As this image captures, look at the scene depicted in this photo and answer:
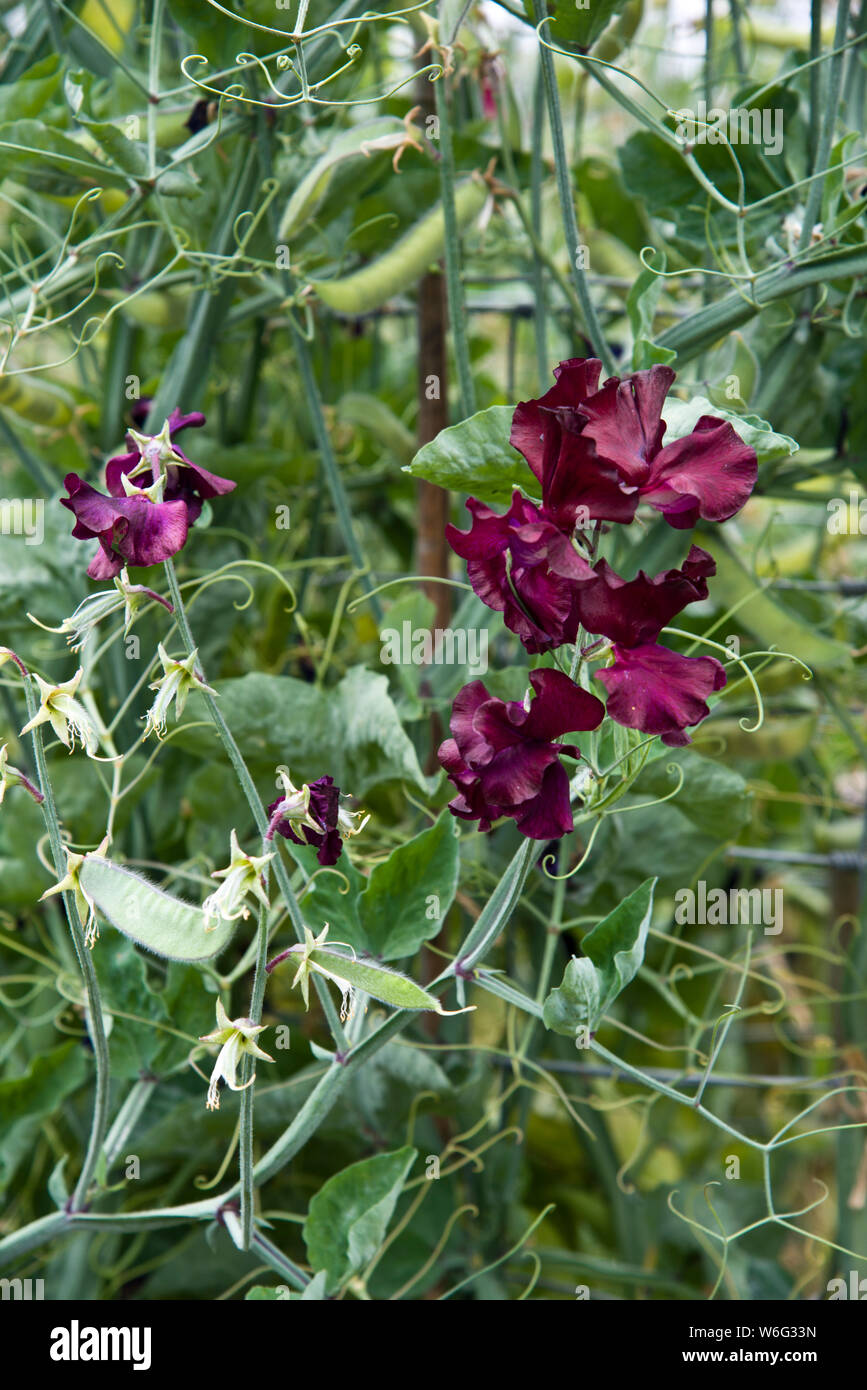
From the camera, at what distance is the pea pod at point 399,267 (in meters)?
0.78

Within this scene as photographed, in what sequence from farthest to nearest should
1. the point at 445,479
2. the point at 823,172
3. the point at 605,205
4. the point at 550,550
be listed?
the point at 605,205 → the point at 823,172 → the point at 445,479 → the point at 550,550

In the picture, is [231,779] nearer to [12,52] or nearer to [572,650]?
[572,650]

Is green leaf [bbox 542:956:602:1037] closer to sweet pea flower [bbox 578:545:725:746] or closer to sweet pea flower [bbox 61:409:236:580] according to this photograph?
sweet pea flower [bbox 578:545:725:746]

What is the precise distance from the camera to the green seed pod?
0.88m

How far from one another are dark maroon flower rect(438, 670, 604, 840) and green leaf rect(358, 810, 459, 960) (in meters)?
0.17

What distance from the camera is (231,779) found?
873 mm

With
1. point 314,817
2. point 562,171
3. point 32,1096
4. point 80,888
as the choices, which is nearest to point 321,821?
point 314,817

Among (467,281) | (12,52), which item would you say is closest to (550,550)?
(467,281)

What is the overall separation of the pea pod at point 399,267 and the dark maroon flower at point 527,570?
362mm

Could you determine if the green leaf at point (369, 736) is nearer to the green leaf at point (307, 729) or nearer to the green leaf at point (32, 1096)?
the green leaf at point (307, 729)

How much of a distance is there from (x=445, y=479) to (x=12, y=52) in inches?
28.1

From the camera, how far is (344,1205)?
25.5 inches

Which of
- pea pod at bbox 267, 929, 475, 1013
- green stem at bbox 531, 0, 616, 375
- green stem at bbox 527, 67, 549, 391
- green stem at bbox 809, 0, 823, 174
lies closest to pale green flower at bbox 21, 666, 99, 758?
pea pod at bbox 267, 929, 475, 1013

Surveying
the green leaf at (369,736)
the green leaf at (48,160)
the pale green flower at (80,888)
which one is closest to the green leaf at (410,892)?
the green leaf at (369,736)
